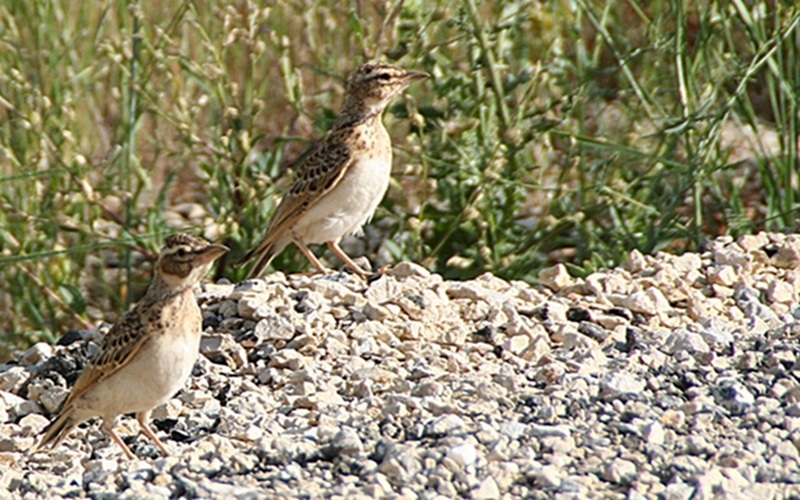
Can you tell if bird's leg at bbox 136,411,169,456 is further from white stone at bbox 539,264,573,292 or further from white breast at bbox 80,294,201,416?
white stone at bbox 539,264,573,292

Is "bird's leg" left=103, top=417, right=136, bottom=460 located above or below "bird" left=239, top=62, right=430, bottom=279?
below

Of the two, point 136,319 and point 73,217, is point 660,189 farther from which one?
point 136,319

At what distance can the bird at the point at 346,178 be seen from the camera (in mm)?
6922

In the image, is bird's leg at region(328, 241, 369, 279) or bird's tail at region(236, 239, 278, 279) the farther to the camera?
bird's tail at region(236, 239, 278, 279)

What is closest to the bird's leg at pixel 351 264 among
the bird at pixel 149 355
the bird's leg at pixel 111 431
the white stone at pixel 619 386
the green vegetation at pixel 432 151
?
the green vegetation at pixel 432 151

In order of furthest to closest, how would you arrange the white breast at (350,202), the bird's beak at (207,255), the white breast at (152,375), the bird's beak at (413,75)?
the bird's beak at (413,75), the white breast at (350,202), the bird's beak at (207,255), the white breast at (152,375)

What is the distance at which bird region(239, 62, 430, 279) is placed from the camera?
6922mm

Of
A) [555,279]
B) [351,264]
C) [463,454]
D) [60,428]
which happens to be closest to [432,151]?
[351,264]

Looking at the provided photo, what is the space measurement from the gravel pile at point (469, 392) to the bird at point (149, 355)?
0.16m

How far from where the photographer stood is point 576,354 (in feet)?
18.6

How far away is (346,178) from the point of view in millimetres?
6898

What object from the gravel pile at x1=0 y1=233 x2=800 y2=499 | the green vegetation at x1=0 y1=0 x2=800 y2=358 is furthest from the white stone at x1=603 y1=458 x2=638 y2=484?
the green vegetation at x1=0 y1=0 x2=800 y2=358

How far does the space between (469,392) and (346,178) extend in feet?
6.38

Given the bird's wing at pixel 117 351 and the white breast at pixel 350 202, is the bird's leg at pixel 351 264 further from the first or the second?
the bird's wing at pixel 117 351
